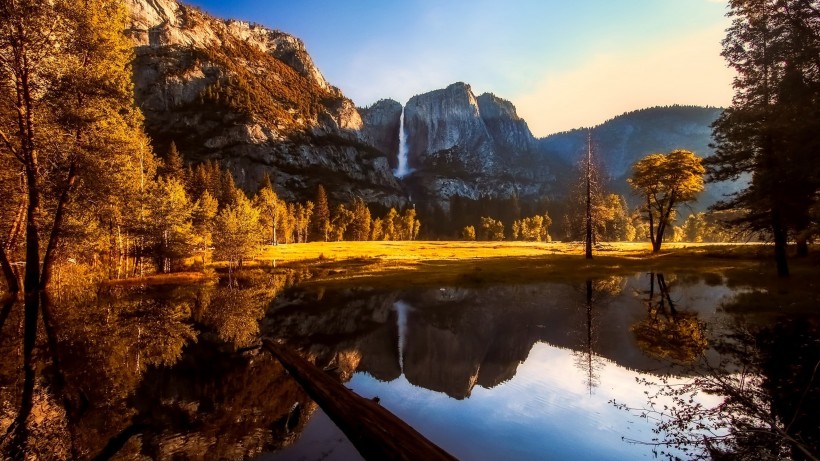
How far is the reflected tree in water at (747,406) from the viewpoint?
607cm

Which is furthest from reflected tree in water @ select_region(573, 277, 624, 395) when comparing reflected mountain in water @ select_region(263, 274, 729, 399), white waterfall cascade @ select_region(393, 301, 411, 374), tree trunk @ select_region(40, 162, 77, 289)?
tree trunk @ select_region(40, 162, 77, 289)

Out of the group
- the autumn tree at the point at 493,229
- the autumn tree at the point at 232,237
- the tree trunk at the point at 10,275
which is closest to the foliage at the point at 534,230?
the autumn tree at the point at 493,229

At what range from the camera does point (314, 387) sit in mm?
7402

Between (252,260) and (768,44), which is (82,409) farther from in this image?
(252,260)

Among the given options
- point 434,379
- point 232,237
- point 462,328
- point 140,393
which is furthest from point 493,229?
point 140,393

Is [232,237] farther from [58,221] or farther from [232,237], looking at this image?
[58,221]

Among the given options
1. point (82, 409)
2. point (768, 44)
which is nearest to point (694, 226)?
point (768, 44)

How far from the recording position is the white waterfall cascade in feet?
44.2

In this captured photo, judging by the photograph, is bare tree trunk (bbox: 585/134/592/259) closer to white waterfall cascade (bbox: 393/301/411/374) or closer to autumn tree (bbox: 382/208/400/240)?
white waterfall cascade (bbox: 393/301/411/374)

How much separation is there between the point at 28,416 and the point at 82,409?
28.9 inches

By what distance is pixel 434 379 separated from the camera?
10.9 metres

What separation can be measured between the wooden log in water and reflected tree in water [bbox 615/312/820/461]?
13.9 feet

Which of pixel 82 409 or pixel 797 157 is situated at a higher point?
pixel 797 157

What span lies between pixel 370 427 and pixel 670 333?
15.2 meters
